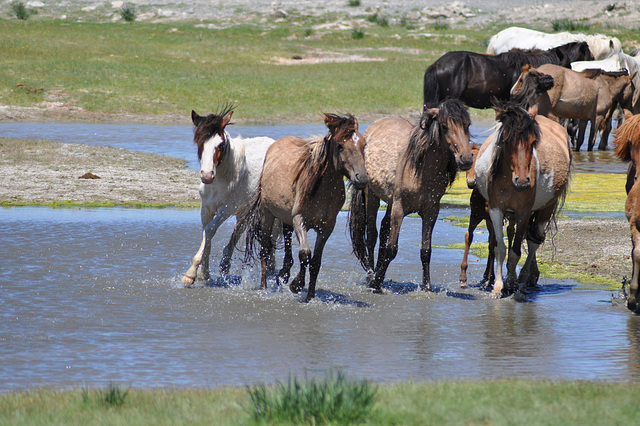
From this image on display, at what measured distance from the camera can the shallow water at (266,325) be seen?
579 centimetres

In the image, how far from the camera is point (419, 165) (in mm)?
8539

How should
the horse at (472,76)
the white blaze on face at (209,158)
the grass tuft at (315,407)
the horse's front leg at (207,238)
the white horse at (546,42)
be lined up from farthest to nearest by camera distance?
the white horse at (546,42), the horse at (472,76), the horse's front leg at (207,238), the white blaze on face at (209,158), the grass tuft at (315,407)

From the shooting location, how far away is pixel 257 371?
574 centimetres

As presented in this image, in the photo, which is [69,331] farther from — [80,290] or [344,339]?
[344,339]

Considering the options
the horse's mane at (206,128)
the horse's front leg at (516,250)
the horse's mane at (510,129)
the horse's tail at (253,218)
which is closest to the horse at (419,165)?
the horse's mane at (510,129)

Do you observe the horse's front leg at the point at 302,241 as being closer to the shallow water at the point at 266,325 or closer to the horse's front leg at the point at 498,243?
the shallow water at the point at 266,325

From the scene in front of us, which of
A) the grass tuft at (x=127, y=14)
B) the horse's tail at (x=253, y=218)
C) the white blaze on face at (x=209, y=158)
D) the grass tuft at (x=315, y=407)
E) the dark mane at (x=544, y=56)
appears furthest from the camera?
the grass tuft at (x=127, y=14)

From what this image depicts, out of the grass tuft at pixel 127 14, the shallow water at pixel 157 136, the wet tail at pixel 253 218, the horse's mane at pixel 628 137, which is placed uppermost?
the grass tuft at pixel 127 14

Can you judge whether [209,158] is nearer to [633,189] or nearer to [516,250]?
[516,250]

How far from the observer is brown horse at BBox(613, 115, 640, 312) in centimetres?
744

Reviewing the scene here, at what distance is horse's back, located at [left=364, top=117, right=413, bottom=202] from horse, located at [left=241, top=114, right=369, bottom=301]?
824mm

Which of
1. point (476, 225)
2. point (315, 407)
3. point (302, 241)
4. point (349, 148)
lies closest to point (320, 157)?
point (349, 148)

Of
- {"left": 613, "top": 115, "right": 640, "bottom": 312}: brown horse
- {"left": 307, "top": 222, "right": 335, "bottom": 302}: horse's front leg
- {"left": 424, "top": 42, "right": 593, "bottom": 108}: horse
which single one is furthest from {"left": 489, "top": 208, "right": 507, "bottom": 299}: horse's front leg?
{"left": 424, "top": 42, "right": 593, "bottom": 108}: horse

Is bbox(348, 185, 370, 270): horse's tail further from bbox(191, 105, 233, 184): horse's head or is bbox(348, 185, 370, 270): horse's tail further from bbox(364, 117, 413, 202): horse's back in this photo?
bbox(191, 105, 233, 184): horse's head
